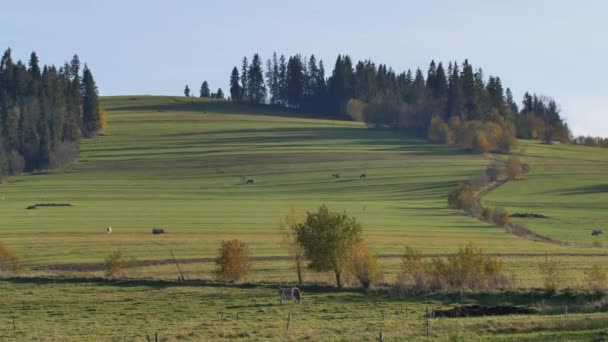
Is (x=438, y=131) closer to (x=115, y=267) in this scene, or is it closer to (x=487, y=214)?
(x=487, y=214)

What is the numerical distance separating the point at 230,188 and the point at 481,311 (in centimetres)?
8516

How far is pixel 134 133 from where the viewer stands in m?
171

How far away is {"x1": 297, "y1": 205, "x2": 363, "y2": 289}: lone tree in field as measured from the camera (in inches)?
1886

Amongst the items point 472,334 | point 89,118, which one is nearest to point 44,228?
point 472,334

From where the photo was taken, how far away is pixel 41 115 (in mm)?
144500

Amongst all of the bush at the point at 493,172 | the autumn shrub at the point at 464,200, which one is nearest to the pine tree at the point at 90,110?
the bush at the point at 493,172

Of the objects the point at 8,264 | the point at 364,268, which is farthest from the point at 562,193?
the point at 8,264

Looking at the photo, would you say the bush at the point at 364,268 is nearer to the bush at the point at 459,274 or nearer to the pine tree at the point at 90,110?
the bush at the point at 459,274

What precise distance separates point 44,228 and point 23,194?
34.4 m

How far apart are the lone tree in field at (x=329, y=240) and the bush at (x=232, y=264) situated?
3.19 metres

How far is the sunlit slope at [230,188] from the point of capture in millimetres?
71875

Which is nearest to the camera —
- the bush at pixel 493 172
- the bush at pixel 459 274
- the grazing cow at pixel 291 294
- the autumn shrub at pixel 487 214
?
the grazing cow at pixel 291 294

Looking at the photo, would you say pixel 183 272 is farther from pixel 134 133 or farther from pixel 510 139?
pixel 134 133

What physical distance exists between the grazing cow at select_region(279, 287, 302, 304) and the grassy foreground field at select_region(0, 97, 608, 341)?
675 mm
